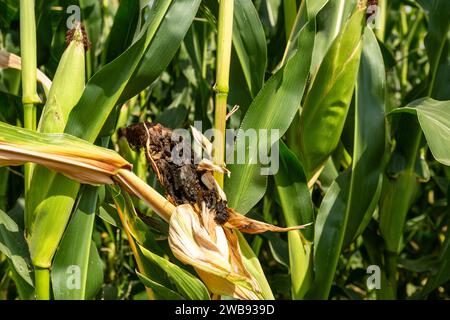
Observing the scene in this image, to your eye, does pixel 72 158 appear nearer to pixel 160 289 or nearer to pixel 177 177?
pixel 177 177

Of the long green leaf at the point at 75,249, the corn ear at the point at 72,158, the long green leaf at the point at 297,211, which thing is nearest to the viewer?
the corn ear at the point at 72,158

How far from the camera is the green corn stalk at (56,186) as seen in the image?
0.95 m

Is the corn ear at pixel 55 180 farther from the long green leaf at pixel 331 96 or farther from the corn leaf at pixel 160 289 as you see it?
the long green leaf at pixel 331 96

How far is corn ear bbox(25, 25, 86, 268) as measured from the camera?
950mm

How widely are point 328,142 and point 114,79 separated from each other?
0.39 meters

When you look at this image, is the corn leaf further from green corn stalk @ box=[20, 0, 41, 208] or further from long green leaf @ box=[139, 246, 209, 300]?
green corn stalk @ box=[20, 0, 41, 208]

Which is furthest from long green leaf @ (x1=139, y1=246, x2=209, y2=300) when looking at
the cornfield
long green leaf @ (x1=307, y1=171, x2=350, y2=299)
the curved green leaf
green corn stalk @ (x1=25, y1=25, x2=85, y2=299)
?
the curved green leaf

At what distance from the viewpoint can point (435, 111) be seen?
1059 millimetres

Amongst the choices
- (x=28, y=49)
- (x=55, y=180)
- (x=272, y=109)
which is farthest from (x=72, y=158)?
(x=272, y=109)

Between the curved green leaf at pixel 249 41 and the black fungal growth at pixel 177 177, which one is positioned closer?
the black fungal growth at pixel 177 177

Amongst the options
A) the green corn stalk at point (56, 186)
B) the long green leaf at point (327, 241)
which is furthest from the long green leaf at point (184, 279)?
the long green leaf at point (327, 241)

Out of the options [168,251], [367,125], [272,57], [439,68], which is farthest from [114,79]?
[439,68]

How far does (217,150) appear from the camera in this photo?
0.96 m

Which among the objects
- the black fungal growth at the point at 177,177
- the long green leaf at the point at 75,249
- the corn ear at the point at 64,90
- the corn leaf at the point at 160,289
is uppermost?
the corn ear at the point at 64,90
